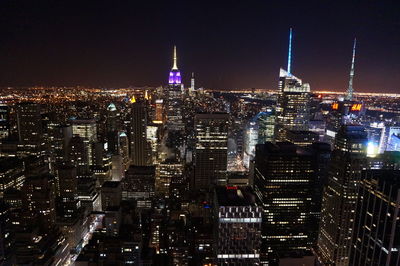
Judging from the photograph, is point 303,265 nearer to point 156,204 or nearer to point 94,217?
point 156,204

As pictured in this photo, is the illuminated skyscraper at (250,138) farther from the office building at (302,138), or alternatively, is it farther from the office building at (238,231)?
the office building at (238,231)

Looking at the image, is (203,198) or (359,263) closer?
(359,263)

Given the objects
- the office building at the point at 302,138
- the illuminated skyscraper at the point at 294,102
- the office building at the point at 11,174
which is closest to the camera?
the office building at the point at 11,174

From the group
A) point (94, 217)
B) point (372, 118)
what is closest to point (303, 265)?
point (94, 217)

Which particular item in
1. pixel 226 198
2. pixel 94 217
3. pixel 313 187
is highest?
pixel 226 198

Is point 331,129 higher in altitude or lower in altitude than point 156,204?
higher

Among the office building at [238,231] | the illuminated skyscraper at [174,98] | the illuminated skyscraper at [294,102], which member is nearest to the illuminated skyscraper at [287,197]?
the office building at [238,231]
